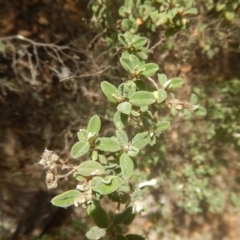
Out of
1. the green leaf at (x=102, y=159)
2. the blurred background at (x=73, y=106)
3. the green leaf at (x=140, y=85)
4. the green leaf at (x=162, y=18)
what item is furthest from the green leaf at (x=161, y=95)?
the blurred background at (x=73, y=106)

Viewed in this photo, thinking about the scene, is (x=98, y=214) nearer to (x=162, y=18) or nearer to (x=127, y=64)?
(x=127, y=64)

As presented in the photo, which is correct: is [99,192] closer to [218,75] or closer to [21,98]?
[21,98]

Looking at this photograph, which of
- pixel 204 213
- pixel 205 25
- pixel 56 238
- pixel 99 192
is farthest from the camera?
pixel 204 213

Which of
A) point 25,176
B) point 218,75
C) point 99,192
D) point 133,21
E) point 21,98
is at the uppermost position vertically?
point 133,21

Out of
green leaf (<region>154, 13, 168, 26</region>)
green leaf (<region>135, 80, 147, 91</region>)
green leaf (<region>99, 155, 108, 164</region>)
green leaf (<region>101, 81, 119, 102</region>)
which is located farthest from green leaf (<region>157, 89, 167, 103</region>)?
green leaf (<region>154, 13, 168, 26</region>)

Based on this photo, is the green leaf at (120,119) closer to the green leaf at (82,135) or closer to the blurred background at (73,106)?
the green leaf at (82,135)

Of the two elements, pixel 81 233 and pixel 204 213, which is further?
pixel 204 213

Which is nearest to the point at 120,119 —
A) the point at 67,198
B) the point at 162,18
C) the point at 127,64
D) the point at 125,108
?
the point at 125,108

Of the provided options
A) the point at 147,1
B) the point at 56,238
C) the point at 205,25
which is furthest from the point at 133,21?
the point at 56,238
